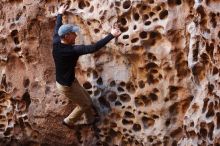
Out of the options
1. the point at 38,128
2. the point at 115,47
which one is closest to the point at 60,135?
the point at 38,128

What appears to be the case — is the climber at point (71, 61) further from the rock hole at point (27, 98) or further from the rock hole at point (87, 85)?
the rock hole at point (27, 98)

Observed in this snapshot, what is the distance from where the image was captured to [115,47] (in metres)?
4.61

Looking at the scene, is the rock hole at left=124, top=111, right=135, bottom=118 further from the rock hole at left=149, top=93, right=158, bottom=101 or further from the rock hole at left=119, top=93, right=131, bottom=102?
the rock hole at left=149, top=93, right=158, bottom=101

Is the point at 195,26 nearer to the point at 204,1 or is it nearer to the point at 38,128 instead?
the point at 204,1

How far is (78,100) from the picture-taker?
4.58m

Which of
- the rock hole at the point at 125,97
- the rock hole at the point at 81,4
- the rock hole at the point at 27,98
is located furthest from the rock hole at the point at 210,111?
the rock hole at the point at 27,98

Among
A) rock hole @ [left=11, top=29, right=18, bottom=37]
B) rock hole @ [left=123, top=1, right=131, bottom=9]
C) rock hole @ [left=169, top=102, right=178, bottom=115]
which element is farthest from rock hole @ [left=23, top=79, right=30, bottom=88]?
rock hole @ [left=169, top=102, right=178, bottom=115]

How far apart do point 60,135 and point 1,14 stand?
1230 mm

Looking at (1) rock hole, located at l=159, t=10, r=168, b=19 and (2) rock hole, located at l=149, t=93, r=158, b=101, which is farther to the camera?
(2) rock hole, located at l=149, t=93, r=158, b=101

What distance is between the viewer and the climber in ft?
13.8

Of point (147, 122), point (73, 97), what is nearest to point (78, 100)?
point (73, 97)

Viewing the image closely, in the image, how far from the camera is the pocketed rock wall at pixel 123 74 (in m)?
4.13

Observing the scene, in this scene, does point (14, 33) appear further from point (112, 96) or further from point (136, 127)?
point (136, 127)

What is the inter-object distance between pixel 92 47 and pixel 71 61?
0.28 metres
